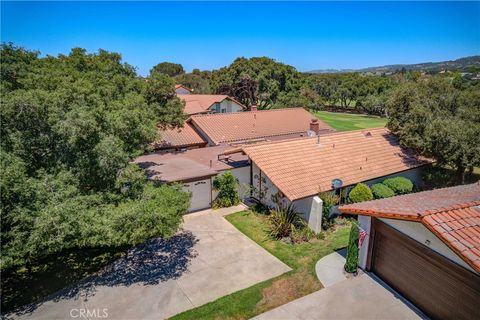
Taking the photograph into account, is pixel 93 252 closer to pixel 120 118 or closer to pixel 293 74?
pixel 120 118

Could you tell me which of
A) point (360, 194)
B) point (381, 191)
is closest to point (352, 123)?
point (381, 191)

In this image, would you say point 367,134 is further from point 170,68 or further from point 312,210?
point 170,68

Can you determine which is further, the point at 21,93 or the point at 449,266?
the point at 21,93

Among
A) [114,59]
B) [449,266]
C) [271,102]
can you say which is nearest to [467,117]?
[449,266]

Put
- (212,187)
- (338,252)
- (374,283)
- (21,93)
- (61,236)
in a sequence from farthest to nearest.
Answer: (212,187) < (338,252) < (374,283) < (21,93) < (61,236)

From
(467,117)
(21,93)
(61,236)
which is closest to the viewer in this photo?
(61,236)

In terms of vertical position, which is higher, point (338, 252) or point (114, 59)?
point (114, 59)

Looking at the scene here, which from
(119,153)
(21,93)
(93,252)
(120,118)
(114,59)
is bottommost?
(93,252)

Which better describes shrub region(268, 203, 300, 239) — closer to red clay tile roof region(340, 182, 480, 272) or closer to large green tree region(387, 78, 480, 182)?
red clay tile roof region(340, 182, 480, 272)
